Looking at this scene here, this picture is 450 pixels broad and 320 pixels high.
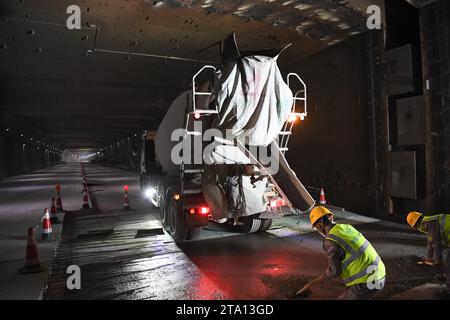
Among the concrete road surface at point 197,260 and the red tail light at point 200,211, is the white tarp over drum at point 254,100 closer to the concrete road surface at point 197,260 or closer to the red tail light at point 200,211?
the red tail light at point 200,211

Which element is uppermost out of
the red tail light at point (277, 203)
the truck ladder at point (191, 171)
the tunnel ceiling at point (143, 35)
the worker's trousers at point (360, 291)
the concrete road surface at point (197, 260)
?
the tunnel ceiling at point (143, 35)

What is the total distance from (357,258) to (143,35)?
9562 mm

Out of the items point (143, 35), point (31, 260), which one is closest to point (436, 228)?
point (31, 260)

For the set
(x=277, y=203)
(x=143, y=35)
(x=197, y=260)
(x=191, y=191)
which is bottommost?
(x=197, y=260)

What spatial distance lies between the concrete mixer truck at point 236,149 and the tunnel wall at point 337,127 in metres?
4.60

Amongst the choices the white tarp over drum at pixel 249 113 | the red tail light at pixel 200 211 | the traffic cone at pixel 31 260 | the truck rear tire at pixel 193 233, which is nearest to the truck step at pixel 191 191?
the white tarp over drum at pixel 249 113

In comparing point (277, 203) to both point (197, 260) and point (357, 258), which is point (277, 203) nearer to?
point (197, 260)

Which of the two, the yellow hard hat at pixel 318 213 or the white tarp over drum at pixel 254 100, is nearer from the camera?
the yellow hard hat at pixel 318 213

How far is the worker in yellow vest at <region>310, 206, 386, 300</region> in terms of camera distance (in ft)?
10.8

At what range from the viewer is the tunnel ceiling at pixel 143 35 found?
28.4 ft

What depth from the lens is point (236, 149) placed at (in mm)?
6695

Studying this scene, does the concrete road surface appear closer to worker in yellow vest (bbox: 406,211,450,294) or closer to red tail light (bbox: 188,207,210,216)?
worker in yellow vest (bbox: 406,211,450,294)

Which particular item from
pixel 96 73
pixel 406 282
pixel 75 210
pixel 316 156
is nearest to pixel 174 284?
pixel 406 282

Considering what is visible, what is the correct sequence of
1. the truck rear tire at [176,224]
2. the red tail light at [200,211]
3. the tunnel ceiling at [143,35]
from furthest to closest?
the tunnel ceiling at [143,35]
the truck rear tire at [176,224]
the red tail light at [200,211]
